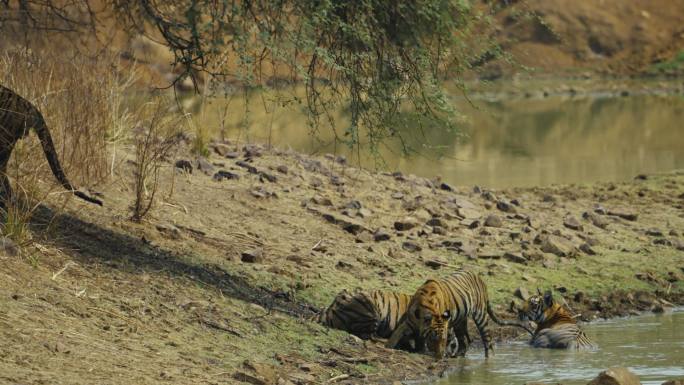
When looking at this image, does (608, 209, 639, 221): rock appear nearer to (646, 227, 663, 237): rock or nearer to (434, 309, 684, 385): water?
(646, 227, 663, 237): rock

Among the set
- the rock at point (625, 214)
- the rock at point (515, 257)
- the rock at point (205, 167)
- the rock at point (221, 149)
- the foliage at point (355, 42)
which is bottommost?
the rock at point (515, 257)

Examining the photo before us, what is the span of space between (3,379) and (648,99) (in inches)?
1257

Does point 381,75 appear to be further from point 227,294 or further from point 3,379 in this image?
point 3,379

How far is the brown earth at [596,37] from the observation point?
151ft

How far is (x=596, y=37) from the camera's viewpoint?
4697 cm

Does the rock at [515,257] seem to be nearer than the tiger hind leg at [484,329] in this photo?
No

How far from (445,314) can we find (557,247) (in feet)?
12.3

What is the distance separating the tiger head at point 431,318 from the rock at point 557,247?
351cm

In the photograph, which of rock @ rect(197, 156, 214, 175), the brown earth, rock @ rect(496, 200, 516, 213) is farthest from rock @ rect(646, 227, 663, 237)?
the brown earth

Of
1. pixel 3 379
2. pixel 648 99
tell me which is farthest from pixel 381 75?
pixel 648 99

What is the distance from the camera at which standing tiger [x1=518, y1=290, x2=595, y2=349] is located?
34.5ft

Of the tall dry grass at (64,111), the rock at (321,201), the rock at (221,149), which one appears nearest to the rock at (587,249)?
the rock at (321,201)

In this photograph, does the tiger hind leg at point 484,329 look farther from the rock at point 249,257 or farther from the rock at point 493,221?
the rock at point 493,221

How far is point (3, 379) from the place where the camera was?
24.5 feet
